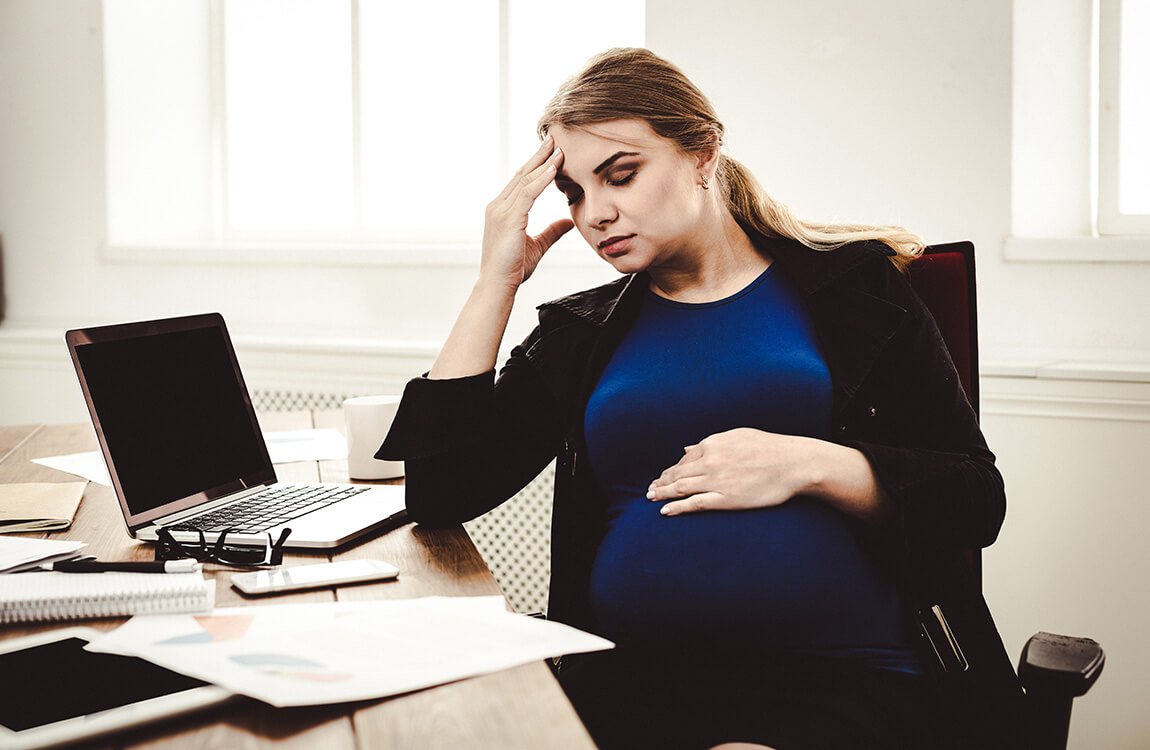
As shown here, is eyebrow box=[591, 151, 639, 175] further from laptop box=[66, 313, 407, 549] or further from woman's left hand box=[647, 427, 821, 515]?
laptop box=[66, 313, 407, 549]

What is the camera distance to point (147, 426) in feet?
3.82

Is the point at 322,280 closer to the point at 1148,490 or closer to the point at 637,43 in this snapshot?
the point at 637,43

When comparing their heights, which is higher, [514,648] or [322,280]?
[322,280]

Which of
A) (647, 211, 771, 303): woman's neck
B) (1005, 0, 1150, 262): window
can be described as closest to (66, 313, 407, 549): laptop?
(647, 211, 771, 303): woman's neck

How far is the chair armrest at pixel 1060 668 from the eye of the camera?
0.91 m

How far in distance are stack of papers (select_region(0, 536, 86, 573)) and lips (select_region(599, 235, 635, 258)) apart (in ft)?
2.28

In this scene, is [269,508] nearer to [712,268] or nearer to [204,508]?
[204,508]

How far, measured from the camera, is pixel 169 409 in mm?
1205

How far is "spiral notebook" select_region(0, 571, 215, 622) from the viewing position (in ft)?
2.81

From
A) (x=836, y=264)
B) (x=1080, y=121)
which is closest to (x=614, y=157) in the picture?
(x=836, y=264)

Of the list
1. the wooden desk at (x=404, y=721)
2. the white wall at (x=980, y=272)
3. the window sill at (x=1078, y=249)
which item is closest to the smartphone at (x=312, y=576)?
the wooden desk at (x=404, y=721)

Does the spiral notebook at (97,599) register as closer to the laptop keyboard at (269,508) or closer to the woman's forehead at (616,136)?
the laptop keyboard at (269,508)

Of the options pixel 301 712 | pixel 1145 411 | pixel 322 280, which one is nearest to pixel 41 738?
pixel 301 712

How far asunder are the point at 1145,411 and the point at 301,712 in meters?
1.62
